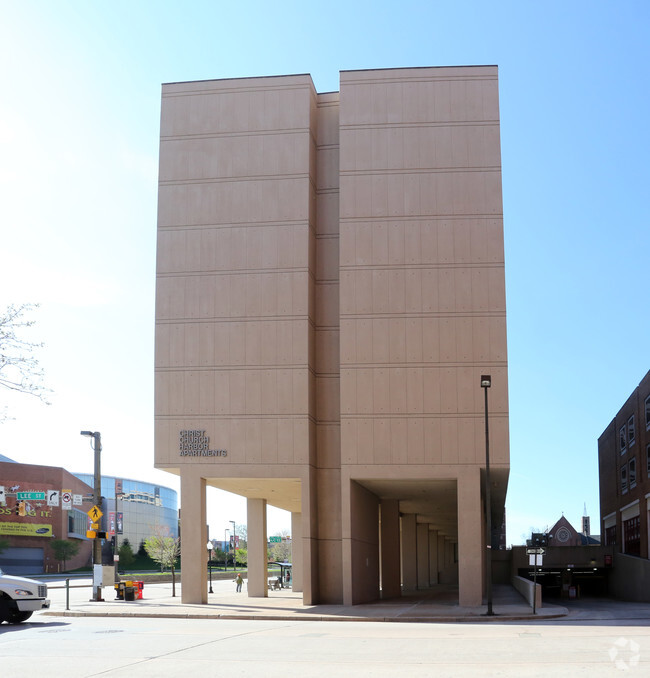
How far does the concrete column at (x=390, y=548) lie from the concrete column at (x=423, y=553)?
56.4 ft

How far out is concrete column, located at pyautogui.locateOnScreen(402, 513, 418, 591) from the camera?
65625 millimetres

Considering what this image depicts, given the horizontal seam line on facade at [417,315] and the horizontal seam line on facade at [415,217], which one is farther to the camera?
the horizontal seam line on facade at [415,217]

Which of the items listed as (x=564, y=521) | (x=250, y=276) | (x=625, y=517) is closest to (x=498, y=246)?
(x=250, y=276)

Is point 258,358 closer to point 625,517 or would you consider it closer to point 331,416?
point 331,416

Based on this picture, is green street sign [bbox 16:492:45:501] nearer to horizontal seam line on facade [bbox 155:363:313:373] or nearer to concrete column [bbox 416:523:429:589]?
concrete column [bbox 416:523:429:589]

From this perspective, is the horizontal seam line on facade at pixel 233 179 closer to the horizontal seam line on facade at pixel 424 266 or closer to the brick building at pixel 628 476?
the horizontal seam line on facade at pixel 424 266

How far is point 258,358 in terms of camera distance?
3881 centimetres

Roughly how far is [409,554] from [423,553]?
949 cm

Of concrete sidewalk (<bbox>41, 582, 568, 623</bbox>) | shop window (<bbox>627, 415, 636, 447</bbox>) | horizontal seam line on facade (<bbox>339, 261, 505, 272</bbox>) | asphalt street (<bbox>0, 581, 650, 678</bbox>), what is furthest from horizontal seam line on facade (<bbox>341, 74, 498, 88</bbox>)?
shop window (<bbox>627, 415, 636, 447</bbox>)

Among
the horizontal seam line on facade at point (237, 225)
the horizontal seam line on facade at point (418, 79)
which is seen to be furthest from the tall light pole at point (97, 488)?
the horizontal seam line on facade at point (418, 79)

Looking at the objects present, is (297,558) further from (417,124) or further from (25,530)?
(25,530)

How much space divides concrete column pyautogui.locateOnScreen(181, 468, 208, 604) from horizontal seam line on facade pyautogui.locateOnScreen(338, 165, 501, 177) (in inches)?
561

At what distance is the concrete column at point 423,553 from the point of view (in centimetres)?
7112

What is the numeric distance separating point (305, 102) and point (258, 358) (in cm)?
1131
